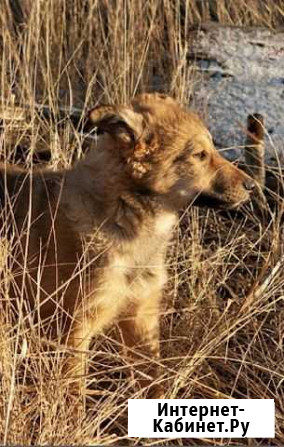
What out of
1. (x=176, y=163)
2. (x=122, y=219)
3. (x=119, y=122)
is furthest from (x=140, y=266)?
(x=119, y=122)

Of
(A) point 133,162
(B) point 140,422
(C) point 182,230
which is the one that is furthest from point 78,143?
(B) point 140,422

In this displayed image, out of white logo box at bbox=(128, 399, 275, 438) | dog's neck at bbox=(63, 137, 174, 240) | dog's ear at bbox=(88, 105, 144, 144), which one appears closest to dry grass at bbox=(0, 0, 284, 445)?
white logo box at bbox=(128, 399, 275, 438)

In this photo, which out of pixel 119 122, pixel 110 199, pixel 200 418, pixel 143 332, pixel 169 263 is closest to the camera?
pixel 200 418

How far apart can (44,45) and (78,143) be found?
54.7 inches

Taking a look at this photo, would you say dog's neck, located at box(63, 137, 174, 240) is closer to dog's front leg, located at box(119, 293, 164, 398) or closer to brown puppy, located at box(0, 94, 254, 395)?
brown puppy, located at box(0, 94, 254, 395)

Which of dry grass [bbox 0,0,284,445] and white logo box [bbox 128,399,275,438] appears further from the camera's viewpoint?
white logo box [bbox 128,399,275,438]

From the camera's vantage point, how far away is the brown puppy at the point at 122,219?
443cm

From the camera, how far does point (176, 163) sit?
454 centimetres

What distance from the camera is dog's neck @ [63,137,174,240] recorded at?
4.50 m

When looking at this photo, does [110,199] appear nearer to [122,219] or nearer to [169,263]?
[122,219]

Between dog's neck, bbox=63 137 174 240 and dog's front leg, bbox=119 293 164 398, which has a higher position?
dog's neck, bbox=63 137 174 240

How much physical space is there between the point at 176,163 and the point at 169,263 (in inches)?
30.2

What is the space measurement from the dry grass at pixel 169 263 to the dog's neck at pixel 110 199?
0.37 meters

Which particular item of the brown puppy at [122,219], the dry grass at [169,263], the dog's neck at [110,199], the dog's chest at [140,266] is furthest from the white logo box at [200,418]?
the dog's neck at [110,199]
